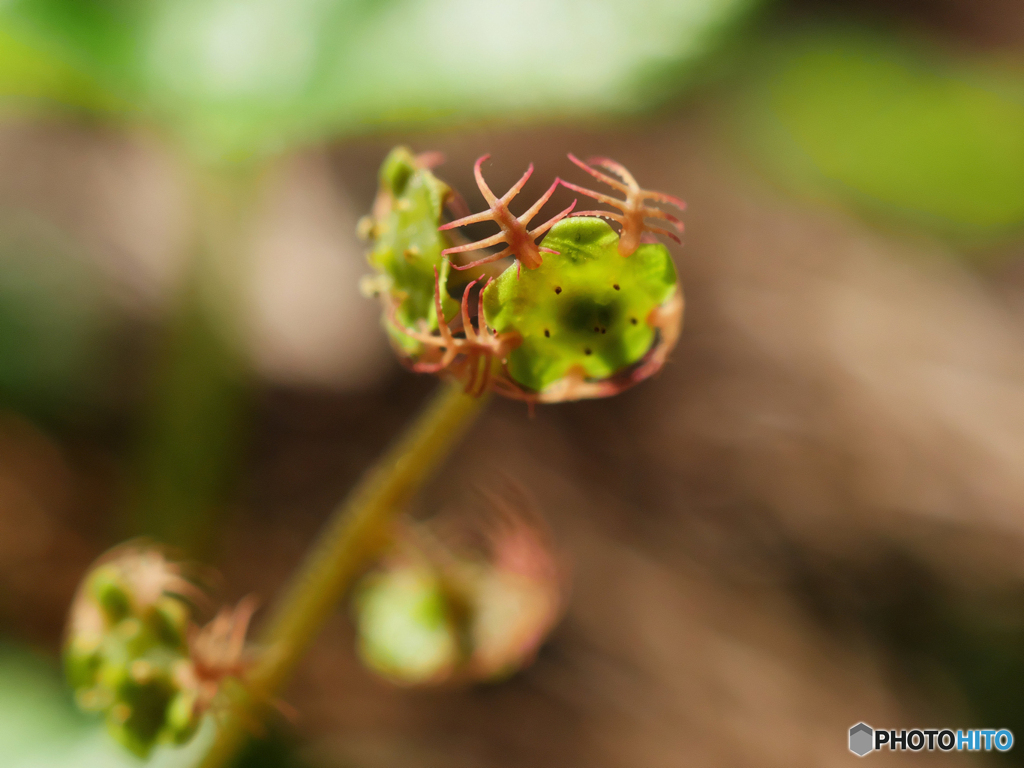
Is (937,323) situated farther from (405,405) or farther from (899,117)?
(405,405)

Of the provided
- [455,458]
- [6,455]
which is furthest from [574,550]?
[6,455]

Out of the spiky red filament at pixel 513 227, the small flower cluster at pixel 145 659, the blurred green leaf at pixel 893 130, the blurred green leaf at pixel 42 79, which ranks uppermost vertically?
the blurred green leaf at pixel 893 130

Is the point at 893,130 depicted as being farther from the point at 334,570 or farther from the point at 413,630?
the point at 334,570

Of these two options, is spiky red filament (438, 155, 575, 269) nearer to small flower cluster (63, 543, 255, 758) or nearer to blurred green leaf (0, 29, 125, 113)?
small flower cluster (63, 543, 255, 758)

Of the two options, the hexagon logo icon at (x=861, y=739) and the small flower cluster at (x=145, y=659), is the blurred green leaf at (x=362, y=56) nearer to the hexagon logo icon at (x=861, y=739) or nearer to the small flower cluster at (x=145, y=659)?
the small flower cluster at (x=145, y=659)

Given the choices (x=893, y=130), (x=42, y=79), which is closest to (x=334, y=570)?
(x=42, y=79)

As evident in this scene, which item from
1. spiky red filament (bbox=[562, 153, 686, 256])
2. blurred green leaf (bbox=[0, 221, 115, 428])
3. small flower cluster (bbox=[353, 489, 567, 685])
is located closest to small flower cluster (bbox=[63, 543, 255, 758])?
small flower cluster (bbox=[353, 489, 567, 685])

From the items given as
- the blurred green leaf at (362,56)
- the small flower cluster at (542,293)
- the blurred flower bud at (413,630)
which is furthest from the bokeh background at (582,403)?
Result: the small flower cluster at (542,293)
